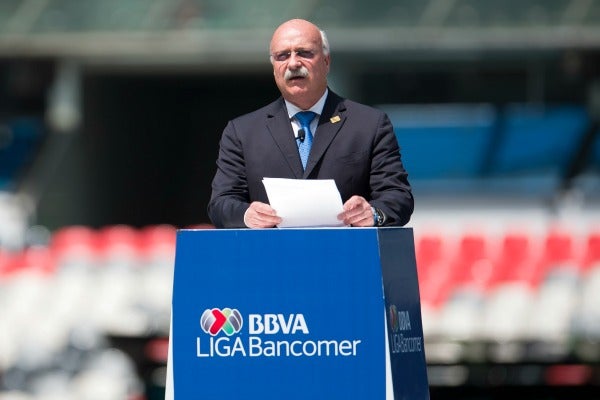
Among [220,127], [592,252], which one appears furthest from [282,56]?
[220,127]

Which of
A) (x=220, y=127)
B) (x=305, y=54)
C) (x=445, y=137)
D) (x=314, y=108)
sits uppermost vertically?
(x=220, y=127)

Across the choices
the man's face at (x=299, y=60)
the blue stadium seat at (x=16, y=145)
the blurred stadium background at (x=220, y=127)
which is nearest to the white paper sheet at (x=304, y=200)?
the man's face at (x=299, y=60)

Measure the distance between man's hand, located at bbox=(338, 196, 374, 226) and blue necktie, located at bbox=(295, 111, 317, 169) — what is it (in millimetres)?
322

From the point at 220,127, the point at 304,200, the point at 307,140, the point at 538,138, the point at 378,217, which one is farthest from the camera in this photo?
the point at 220,127

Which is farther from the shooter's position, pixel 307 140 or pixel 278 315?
pixel 307 140

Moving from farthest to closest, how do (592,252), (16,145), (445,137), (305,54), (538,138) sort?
(16,145) < (445,137) < (538,138) < (592,252) < (305,54)

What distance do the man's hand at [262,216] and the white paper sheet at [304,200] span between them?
2 centimetres

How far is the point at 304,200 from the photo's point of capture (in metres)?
4.33

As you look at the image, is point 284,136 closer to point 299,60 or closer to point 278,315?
point 299,60

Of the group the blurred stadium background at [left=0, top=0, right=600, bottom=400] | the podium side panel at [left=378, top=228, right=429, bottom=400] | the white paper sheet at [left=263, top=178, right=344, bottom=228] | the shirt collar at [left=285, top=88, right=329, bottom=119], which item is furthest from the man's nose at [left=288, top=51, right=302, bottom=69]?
the blurred stadium background at [left=0, top=0, right=600, bottom=400]

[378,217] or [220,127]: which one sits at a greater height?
[220,127]

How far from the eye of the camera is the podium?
4348 millimetres

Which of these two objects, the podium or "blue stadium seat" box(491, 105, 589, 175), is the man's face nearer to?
the podium

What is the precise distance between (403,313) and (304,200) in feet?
1.53
